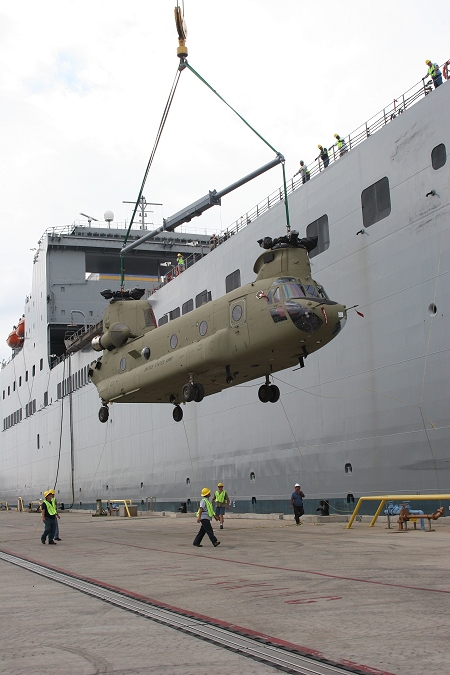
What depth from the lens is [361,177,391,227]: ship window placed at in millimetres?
20312

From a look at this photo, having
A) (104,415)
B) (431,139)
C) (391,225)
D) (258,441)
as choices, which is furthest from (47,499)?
(431,139)

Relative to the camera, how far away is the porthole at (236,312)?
56.1ft

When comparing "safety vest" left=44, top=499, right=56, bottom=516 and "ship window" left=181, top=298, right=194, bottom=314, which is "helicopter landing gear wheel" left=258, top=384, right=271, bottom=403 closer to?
"safety vest" left=44, top=499, right=56, bottom=516

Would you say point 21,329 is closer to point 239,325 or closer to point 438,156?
point 239,325

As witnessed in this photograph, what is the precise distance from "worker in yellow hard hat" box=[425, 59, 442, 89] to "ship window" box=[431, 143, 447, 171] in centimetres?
218

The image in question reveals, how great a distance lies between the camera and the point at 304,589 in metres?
9.05

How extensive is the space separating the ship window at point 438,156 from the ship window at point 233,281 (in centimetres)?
1054

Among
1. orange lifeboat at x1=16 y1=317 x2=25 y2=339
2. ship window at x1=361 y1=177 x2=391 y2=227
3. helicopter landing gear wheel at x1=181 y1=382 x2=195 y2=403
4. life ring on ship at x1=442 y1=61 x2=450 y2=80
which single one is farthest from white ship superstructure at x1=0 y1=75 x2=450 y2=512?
orange lifeboat at x1=16 y1=317 x2=25 y2=339

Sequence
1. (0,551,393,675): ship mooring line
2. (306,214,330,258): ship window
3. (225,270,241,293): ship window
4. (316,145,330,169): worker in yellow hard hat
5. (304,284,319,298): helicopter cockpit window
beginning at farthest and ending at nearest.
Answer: (225,270,241,293): ship window, (316,145,330,169): worker in yellow hard hat, (306,214,330,258): ship window, (304,284,319,298): helicopter cockpit window, (0,551,393,675): ship mooring line

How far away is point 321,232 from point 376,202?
2682 millimetres

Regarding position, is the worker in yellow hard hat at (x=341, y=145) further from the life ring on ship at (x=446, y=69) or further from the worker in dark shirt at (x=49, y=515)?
the worker in dark shirt at (x=49, y=515)

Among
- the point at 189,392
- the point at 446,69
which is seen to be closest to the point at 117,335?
the point at 189,392

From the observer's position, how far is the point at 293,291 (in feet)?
52.4

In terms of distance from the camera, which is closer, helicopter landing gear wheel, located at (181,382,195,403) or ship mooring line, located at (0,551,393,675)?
ship mooring line, located at (0,551,393,675)
